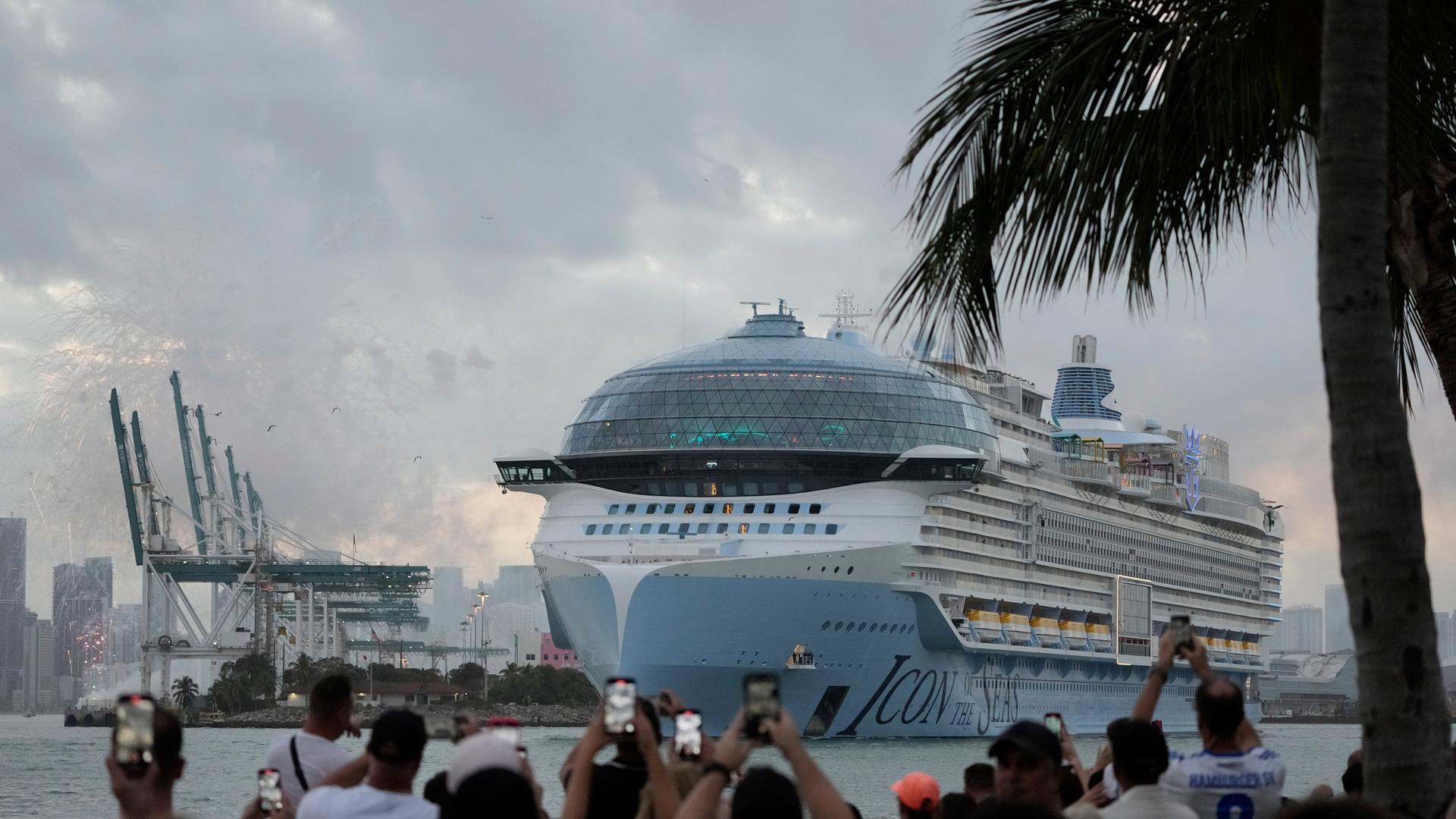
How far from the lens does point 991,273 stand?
286 inches

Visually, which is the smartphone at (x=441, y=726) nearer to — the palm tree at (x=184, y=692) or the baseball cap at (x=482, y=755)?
the baseball cap at (x=482, y=755)

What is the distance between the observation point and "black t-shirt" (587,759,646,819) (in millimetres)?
6008

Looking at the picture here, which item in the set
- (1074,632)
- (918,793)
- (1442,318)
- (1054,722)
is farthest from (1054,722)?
(1074,632)

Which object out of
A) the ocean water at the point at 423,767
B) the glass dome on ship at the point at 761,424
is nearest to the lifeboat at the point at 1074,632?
the ocean water at the point at 423,767

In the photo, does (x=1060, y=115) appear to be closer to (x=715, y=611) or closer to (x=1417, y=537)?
(x=1417, y=537)

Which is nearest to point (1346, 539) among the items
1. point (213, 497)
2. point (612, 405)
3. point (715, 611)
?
point (715, 611)

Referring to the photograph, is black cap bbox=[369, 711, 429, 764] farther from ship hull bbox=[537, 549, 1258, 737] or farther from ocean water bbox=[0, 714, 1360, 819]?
ship hull bbox=[537, 549, 1258, 737]

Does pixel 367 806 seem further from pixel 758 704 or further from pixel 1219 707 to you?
pixel 1219 707

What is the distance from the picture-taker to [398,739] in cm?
586

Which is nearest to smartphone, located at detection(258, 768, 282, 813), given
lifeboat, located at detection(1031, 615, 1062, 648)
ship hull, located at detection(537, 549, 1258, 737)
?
ship hull, located at detection(537, 549, 1258, 737)

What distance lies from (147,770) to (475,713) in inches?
4367

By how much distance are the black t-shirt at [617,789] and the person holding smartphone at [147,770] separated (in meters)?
1.45

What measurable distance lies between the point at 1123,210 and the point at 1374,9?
1.40 meters

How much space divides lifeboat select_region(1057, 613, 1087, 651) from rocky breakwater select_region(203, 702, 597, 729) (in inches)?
1479
